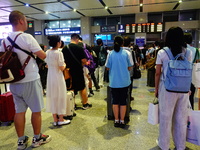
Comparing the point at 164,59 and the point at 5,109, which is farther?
the point at 5,109

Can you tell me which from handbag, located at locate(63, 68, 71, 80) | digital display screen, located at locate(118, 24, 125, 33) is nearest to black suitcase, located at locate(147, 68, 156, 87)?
handbag, located at locate(63, 68, 71, 80)

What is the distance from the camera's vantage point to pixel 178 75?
63.9 inches

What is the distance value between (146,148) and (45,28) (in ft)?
37.6

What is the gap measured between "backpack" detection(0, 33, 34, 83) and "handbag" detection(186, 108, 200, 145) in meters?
2.02

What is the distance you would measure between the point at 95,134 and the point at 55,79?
1.08m

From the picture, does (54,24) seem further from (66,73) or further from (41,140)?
(41,140)

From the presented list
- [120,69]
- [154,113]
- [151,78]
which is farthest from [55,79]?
[151,78]

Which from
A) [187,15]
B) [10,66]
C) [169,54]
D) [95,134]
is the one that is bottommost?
[95,134]

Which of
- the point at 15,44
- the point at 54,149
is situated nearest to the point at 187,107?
the point at 54,149

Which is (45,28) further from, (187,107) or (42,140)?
(187,107)

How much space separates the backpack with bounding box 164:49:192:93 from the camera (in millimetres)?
1626

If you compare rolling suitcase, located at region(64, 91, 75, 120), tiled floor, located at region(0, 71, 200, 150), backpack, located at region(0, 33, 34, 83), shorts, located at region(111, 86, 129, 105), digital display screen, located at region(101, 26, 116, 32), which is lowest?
tiled floor, located at region(0, 71, 200, 150)

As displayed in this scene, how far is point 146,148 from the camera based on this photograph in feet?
6.68

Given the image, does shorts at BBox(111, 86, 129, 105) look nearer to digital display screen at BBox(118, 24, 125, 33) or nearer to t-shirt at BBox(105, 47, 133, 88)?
t-shirt at BBox(105, 47, 133, 88)
